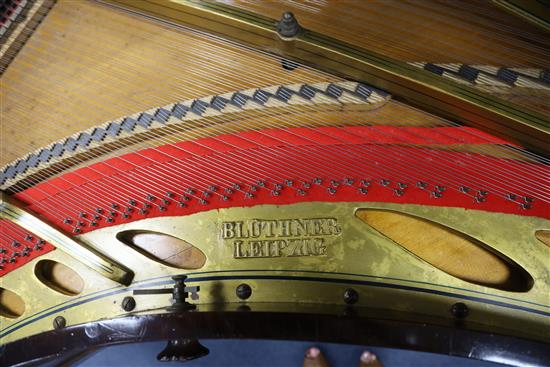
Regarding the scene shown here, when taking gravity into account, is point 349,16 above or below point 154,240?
above

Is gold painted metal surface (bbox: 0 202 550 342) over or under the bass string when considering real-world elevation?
under

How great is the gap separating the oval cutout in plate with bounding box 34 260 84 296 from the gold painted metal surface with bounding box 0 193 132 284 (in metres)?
0.21

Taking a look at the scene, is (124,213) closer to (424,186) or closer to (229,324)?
(229,324)

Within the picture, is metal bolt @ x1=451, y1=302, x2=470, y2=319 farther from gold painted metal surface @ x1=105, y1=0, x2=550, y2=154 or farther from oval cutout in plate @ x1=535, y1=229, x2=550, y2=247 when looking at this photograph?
gold painted metal surface @ x1=105, y1=0, x2=550, y2=154

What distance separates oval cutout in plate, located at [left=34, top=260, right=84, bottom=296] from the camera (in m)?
3.10

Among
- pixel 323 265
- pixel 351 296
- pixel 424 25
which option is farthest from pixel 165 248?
pixel 424 25

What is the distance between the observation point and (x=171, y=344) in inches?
124

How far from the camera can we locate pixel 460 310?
2.40m

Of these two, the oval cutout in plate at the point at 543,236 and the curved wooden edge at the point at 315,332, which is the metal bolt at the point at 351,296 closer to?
the curved wooden edge at the point at 315,332

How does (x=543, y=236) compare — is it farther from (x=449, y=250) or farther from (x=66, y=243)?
(x=66, y=243)

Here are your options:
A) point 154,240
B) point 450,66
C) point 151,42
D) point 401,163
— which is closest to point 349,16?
point 450,66

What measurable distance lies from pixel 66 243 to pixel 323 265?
4.11 ft

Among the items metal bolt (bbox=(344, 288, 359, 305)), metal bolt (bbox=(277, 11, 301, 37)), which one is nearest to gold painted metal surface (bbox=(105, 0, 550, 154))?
metal bolt (bbox=(277, 11, 301, 37))

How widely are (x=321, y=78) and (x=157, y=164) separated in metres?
0.86
